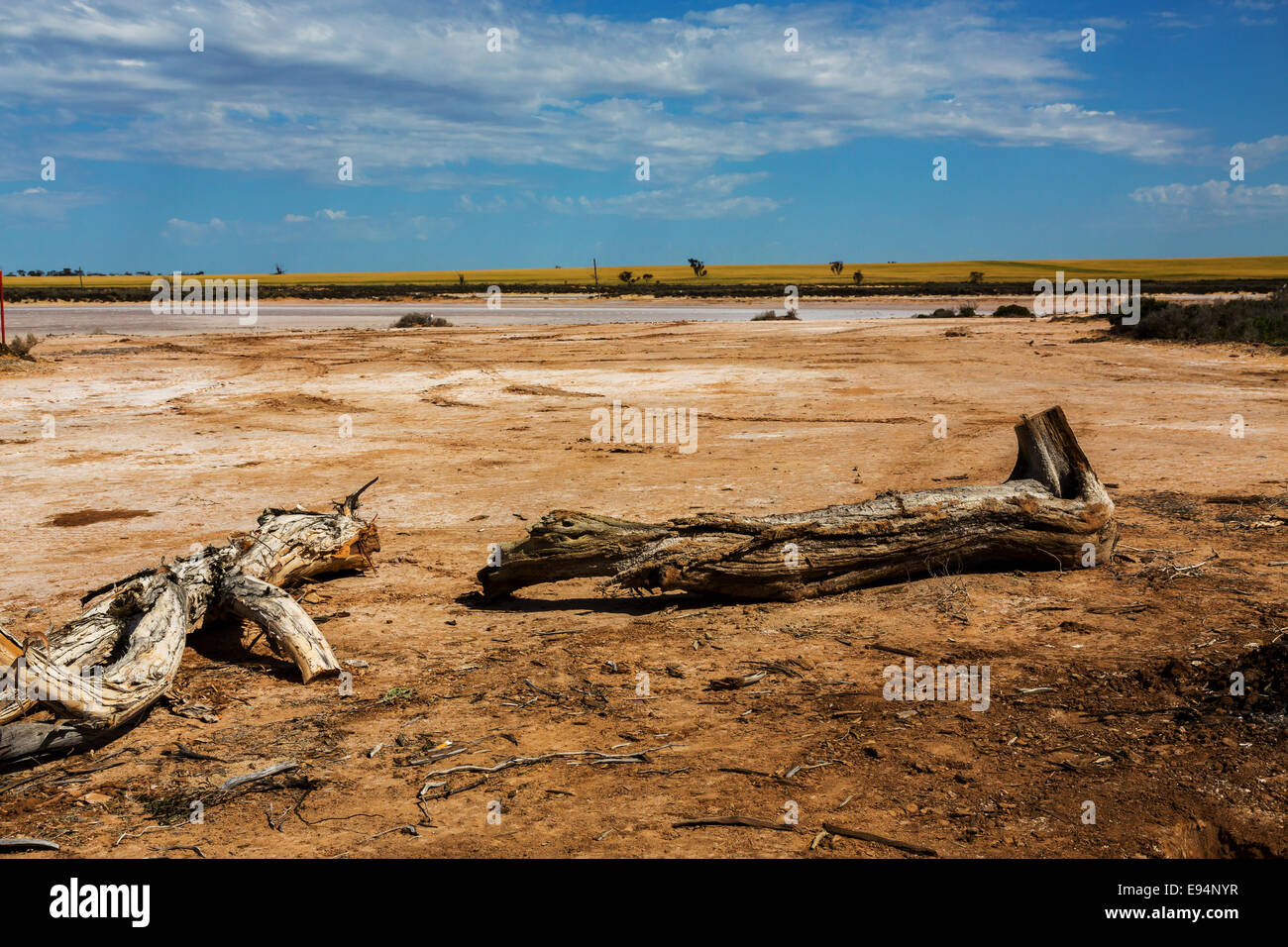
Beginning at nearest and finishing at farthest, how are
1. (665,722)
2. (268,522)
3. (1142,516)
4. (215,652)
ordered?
(665,722)
(215,652)
(268,522)
(1142,516)

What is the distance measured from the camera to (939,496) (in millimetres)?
6777

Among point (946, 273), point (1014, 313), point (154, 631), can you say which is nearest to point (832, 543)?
point (154, 631)

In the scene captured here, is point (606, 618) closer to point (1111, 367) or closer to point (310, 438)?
point (310, 438)

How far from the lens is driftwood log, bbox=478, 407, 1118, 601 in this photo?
6543 millimetres

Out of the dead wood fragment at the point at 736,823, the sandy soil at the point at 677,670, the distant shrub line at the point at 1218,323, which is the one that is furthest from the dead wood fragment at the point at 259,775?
the distant shrub line at the point at 1218,323

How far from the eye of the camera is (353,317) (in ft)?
156

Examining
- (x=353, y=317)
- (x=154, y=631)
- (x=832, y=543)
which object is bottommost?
(x=154, y=631)

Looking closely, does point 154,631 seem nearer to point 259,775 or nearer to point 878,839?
point 259,775

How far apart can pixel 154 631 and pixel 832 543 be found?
4220mm

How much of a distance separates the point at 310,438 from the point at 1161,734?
12.2 m

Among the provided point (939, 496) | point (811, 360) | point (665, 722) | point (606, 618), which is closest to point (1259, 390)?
point (811, 360)

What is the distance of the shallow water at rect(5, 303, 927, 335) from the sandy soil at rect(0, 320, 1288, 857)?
27999 millimetres

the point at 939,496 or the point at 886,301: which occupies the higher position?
the point at 886,301

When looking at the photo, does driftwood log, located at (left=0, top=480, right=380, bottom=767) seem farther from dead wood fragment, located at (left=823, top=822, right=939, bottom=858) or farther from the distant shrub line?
the distant shrub line
